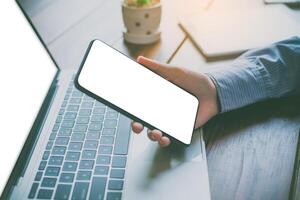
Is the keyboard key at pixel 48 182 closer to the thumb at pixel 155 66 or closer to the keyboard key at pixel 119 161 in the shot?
the keyboard key at pixel 119 161

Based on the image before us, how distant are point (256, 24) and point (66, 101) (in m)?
0.44

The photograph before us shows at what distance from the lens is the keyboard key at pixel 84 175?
0.46 meters

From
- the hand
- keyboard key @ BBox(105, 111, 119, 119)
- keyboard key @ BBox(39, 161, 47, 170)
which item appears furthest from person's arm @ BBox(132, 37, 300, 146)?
keyboard key @ BBox(39, 161, 47, 170)

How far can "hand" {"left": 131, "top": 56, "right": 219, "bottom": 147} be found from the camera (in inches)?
20.9

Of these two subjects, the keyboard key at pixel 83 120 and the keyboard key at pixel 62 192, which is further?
the keyboard key at pixel 83 120

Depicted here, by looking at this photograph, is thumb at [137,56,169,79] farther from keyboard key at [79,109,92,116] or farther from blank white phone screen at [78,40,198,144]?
keyboard key at [79,109,92,116]

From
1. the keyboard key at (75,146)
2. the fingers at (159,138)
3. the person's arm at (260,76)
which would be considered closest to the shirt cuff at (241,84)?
the person's arm at (260,76)

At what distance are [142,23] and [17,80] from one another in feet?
0.92

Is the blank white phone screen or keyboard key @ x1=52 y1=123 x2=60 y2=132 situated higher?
the blank white phone screen

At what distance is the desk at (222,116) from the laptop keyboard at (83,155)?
0.42 feet

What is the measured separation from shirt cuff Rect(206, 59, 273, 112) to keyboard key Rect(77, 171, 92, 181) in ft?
0.76

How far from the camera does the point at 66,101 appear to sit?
603 millimetres

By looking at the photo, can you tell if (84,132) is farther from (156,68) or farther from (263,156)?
(263,156)

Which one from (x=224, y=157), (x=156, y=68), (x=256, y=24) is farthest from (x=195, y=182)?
(x=256, y=24)
